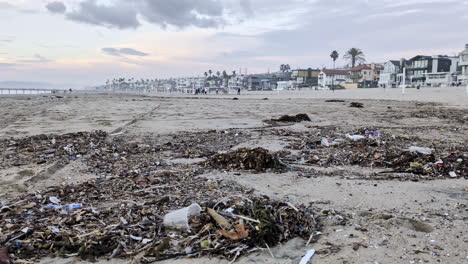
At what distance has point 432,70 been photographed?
76688 mm

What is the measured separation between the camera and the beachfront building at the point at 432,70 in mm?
72981

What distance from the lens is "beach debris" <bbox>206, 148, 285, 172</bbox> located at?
529 centimetres

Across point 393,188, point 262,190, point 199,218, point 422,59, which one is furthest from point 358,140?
point 422,59

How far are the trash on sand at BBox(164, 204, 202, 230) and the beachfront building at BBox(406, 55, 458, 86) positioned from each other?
8293 cm

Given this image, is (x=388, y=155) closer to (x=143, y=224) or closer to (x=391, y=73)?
(x=143, y=224)

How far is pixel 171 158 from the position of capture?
6.17m

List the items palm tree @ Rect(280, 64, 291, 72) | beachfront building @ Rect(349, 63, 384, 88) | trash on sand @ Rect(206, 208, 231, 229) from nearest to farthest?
trash on sand @ Rect(206, 208, 231, 229), beachfront building @ Rect(349, 63, 384, 88), palm tree @ Rect(280, 64, 291, 72)

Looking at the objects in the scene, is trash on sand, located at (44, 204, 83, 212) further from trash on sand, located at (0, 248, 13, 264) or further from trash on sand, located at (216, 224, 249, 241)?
trash on sand, located at (216, 224, 249, 241)

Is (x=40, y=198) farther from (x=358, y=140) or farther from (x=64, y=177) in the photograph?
(x=358, y=140)

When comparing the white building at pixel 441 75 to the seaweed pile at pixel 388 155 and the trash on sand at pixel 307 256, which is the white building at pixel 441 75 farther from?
the trash on sand at pixel 307 256

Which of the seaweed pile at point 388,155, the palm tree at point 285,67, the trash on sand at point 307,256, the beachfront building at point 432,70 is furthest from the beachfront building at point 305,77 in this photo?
the trash on sand at point 307,256

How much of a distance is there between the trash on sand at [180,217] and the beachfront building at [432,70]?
272 ft

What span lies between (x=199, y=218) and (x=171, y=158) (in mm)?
3172

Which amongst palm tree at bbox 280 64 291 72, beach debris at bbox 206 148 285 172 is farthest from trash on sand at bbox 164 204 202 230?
palm tree at bbox 280 64 291 72
